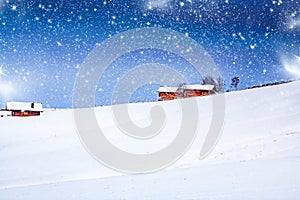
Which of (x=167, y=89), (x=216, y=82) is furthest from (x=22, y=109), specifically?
(x=216, y=82)

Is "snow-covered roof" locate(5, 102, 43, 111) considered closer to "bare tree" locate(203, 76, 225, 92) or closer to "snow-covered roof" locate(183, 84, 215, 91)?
"snow-covered roof" locate(183, 84, 215, 91)

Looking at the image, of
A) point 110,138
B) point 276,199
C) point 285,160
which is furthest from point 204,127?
point 276,199

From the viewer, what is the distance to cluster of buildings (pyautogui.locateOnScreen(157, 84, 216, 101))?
81325 mm

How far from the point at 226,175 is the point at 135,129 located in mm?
18292

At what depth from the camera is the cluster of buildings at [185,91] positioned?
81.3 m

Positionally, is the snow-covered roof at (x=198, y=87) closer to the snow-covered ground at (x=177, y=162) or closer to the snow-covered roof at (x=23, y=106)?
the snow-covered roof at (x=23, y=106)

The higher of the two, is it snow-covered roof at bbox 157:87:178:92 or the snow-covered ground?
snow-covered roof at bbox 157:87:178:92

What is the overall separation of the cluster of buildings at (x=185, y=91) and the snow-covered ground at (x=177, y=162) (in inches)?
1500

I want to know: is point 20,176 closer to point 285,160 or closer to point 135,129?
point 135,129

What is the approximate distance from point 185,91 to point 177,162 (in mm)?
64126

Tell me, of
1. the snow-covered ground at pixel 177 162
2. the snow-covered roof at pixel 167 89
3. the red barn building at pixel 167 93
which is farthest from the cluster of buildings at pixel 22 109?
the snow-covered ground at pixel 177 162

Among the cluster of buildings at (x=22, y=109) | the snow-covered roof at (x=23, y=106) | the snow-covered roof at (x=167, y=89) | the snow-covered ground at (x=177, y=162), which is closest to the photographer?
the snow-covered ground at (x=177, y=162)

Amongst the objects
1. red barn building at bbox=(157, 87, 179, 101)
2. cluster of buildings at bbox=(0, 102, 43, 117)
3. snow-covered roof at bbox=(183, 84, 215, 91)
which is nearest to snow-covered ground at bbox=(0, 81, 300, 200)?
cluster of buildings at bbox=(0, 102, 43, 117)

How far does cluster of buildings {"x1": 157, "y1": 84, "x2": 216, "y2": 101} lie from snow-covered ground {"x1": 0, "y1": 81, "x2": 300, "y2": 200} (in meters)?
38.1
